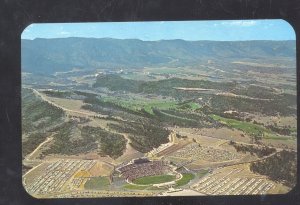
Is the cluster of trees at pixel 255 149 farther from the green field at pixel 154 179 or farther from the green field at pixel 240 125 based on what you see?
the green field at pixel 154 179

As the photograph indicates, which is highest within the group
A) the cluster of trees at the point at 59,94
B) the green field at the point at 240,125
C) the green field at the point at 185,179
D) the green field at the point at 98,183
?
the cluster of trees at the point at 59,94

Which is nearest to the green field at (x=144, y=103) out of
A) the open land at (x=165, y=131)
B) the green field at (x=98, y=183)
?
the open land at (x=165, y=131)

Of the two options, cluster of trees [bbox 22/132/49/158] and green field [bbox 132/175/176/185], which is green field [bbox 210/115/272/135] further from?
cluster of trees [bbox 22/132/49/158]

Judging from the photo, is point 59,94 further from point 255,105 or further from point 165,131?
point 255,105

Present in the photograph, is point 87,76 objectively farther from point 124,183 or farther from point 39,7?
point 124,183

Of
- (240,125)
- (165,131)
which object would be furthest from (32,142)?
(240,125)

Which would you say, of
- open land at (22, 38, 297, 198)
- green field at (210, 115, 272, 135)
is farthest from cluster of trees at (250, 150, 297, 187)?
green field at (210, 115, 272, 135)

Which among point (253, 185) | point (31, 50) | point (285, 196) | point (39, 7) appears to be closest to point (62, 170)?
point (31, 50)
